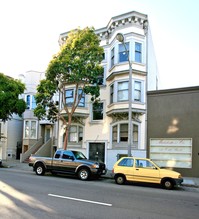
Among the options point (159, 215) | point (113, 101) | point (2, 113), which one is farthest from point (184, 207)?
point (2, 113)

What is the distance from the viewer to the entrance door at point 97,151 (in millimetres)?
22656

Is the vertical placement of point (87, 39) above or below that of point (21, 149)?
above

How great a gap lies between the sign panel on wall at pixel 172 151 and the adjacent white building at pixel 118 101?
886 millimetres

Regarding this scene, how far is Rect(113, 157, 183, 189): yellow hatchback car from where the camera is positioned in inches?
522

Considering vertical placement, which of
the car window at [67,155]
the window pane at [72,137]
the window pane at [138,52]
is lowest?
the car window at [67,155]

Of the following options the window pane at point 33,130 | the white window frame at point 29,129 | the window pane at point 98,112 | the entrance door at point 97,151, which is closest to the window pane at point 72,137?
the entrance door at point 97,151

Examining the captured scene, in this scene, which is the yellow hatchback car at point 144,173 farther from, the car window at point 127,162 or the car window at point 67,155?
the car window at point 67,155

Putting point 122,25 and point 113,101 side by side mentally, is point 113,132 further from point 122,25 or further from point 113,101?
point 122,25

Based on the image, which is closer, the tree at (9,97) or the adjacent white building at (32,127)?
the tree at (9,97)

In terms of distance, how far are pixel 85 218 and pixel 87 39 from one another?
14.6 m

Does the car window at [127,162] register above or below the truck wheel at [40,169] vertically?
above

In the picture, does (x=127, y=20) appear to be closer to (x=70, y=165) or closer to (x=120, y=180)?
(x=70, y=165)

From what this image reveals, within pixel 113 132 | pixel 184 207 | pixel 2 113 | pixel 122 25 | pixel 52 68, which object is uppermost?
pixel 122 25

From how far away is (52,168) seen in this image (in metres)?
16.8
